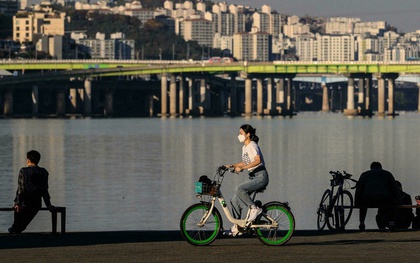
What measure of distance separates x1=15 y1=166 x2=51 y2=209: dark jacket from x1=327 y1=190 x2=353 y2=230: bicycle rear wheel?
5763 millimetres

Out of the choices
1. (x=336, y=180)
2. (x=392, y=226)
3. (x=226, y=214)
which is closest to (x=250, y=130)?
(x=226, y=214)

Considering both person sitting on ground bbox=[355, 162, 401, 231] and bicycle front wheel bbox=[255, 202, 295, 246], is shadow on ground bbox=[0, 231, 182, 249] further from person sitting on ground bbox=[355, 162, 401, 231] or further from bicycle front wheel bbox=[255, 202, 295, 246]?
person sitting on ground bbox=[355, 162, 401, 231]

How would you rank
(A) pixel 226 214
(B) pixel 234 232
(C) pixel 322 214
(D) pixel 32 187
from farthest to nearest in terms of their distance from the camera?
(C) pixel 322 214 < (D) pixel 32 187 < (B) pixel 234 232 < (A) pixel 226 214

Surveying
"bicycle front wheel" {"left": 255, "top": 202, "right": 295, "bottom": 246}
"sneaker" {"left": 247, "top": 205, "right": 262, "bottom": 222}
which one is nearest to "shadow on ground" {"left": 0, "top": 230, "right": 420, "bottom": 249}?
"bicycle front wheel" {"left": 255, "top": 202, "right": 295, "bottom": 246}

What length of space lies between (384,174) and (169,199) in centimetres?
2060

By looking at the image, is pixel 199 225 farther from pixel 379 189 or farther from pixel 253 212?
pixel 379 189

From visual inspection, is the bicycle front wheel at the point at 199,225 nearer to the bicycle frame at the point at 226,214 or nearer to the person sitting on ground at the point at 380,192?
the bicycle frame at the point at 226,214

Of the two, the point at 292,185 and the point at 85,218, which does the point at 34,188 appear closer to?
the point at 85,218

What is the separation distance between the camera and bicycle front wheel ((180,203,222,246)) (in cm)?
2167

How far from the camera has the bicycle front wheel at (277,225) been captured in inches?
862

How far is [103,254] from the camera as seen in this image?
20.7 metres

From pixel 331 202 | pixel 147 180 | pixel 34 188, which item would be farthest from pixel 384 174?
pixel 147 180

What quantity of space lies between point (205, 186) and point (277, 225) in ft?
4.37

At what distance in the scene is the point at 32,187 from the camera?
23156mm
